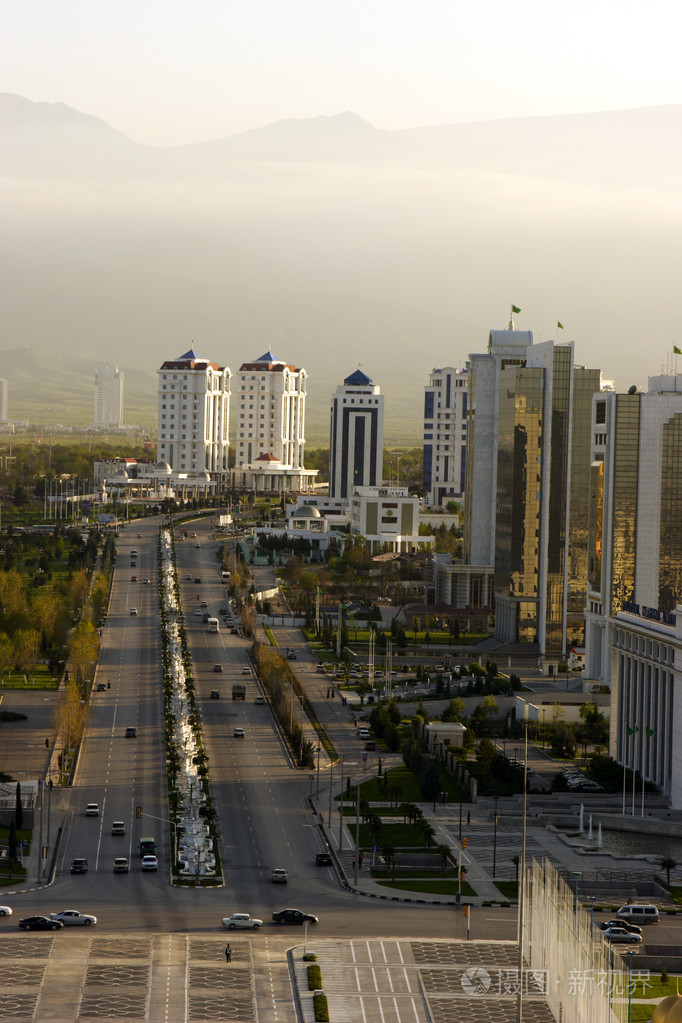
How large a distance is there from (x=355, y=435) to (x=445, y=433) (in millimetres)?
11027

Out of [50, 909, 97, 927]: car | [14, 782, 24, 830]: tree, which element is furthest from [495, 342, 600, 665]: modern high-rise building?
[50, 909, 97, 927]: car

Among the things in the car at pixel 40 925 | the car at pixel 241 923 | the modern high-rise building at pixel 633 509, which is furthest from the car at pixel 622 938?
the modern high-rise building at pixel 633 509

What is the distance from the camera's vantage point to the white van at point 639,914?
4416cm

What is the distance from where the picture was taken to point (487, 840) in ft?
174

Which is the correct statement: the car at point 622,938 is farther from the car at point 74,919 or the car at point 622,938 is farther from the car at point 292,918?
the car at point 74,919

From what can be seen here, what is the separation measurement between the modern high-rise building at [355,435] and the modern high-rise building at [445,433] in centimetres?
658

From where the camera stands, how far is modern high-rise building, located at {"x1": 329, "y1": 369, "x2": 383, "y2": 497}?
167125mm

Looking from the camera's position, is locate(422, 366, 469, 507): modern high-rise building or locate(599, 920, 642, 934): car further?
locate(422, 366, 469, 507): modern high-rise building

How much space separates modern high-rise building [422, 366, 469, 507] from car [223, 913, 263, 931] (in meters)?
127

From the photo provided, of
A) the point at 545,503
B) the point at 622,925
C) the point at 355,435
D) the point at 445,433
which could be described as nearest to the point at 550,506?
the point at 545,503

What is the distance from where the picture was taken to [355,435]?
550 ft

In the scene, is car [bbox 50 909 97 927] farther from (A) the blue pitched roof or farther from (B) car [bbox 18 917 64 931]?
(A) the blue pitched roof

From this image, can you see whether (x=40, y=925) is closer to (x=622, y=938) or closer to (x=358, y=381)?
(x=622, y=938)

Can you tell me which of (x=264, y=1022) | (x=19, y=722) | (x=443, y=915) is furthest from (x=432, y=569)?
(x=264, y=1022)
